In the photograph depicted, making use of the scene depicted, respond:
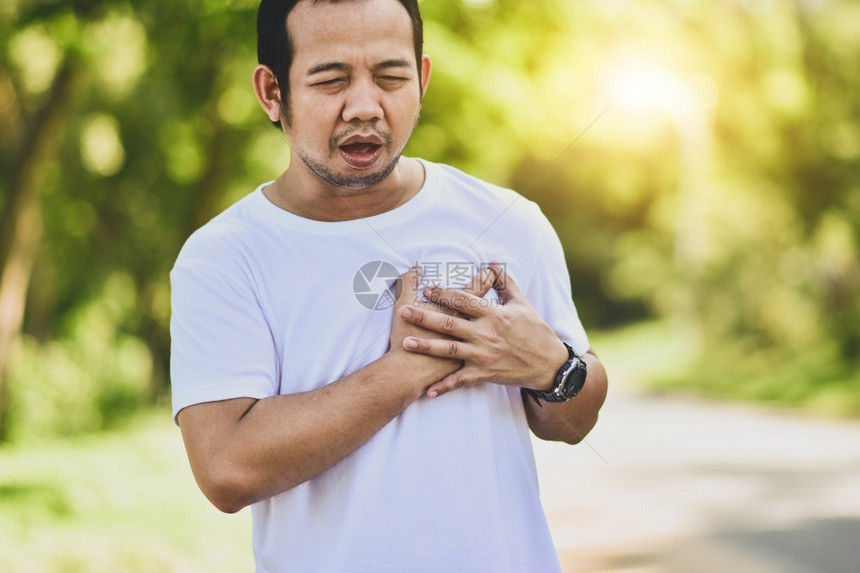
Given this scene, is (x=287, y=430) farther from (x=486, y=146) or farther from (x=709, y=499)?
(x=486, y=146)

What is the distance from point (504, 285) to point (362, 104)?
1.40 feet

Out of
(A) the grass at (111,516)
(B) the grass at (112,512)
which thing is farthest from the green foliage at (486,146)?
(A) the grass at (111,516)

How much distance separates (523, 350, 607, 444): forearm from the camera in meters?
1.96

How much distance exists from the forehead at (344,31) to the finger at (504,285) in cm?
43

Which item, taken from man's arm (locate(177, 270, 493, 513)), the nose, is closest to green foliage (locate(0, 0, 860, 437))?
the nose

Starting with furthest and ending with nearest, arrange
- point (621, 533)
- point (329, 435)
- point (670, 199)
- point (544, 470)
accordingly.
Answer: point (670, 199) → point (544, 470) → point (621, 533) → point (329, 435)

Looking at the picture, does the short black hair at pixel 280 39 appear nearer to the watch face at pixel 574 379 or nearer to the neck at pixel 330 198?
the neck at pixel 330 198

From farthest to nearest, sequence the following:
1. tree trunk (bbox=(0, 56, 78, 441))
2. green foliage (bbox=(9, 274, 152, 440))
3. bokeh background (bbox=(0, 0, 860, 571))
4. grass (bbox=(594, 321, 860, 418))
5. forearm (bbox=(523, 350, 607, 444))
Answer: grass (bbox=(594, 321, 860, 418))
green foliage (bbox=(9, 274, 152, 440))
tree trunk (bbox=(0, 56, 78, 441))
bokeh background (bbox=(0, 0, 860, 571))
forearm (bbox=(523, 350, 607, 444))

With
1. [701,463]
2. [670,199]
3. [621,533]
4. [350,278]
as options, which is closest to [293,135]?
[350,278]

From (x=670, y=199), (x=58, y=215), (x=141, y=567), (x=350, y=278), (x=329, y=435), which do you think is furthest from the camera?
(x=670, y=199)

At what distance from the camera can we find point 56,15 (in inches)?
232

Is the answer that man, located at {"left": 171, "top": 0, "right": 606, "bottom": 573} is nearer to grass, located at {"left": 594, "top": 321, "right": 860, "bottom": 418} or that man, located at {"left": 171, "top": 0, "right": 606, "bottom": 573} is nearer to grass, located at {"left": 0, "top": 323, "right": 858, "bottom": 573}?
grass, located at {"left": 0, "top": 323, "right": 858, "bottom": 573}

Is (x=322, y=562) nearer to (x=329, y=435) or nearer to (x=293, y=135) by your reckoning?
(x=329, y=435)

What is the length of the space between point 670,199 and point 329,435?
34.6 metres
